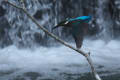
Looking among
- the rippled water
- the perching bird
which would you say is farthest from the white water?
the perching bird

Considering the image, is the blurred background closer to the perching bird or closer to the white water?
the white water

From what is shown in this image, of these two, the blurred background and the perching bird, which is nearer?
the perching bird

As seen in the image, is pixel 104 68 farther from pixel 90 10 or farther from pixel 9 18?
pixel 9 18

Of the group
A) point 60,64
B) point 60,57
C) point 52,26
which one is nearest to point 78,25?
point 60,64

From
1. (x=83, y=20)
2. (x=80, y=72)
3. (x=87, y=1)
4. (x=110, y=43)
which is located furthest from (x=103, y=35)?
(x=83, y=20)

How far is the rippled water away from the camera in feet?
13.1

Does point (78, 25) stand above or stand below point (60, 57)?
above

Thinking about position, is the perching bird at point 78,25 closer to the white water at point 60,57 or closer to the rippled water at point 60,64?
the rippled water at point 60,64

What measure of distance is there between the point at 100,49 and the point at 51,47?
1392 millimetres

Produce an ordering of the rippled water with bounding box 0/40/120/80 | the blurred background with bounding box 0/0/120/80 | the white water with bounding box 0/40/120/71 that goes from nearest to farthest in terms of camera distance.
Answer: the rippled water with bounding box 0/40/120/80 → the white water with bounding box 0/40/120/71 → the blurred background with bounding box 0/0/120/80

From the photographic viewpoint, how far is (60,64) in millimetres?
4797

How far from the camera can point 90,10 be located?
711 cm

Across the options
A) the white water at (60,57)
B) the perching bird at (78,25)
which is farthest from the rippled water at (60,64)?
the perching bird at (78,25)

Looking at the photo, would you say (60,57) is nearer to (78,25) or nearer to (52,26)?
(52,26)
